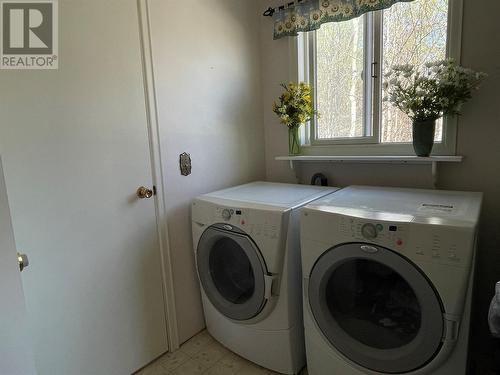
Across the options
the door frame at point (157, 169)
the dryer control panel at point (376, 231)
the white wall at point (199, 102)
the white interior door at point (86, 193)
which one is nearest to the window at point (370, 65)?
the white wall at point (199, 102)

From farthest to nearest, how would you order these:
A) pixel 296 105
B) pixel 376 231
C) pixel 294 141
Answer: pixel 294 141
pixel 296 105
pixel 376 231

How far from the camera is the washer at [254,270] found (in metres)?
1.44

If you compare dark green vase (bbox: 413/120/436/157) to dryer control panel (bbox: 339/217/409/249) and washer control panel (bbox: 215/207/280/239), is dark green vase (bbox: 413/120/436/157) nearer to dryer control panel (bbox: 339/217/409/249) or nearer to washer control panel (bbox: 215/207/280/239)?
dryer control panel (bbox: 339/217/409/249)

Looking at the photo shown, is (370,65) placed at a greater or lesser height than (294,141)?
greater

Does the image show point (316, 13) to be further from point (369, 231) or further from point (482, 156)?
point (369, 231)

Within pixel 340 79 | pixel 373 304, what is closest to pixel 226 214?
pixel 373 304

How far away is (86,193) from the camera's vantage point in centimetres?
139

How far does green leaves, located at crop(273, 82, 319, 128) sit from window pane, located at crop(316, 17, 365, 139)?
151 millimetres

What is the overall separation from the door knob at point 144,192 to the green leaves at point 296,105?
98cm

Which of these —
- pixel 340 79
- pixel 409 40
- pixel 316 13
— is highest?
pixel 316 13

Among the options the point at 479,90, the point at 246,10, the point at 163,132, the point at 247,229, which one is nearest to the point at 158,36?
the point at 163,132

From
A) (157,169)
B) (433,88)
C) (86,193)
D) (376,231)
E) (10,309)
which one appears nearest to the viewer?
(10,309)

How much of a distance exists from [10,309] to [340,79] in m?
2.02

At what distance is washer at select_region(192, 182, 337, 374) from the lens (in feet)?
4.74
